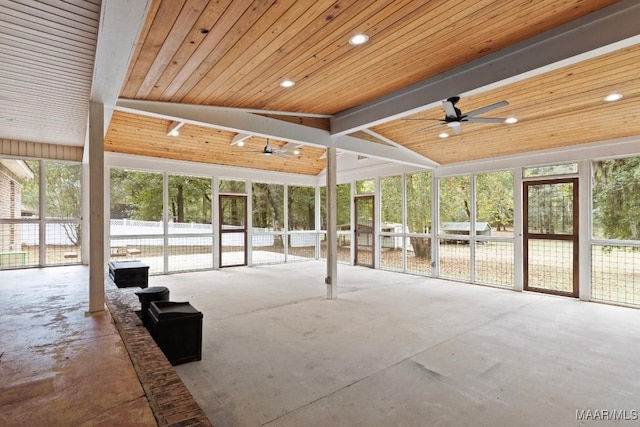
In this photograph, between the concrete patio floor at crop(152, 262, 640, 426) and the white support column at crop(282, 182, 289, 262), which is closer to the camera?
the concrete patio floor at crop(152, 262, 640, 426)

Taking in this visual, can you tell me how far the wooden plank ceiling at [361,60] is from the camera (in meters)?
2.54

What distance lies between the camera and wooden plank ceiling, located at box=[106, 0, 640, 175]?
8.32 ft

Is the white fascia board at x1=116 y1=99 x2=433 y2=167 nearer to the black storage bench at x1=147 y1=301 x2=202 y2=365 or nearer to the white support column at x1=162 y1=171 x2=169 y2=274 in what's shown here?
the black storage bench at x1=147 y1=301 x2=202 y2=365

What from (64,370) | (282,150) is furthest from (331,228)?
(64,370)

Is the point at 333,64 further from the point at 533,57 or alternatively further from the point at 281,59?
the point at 533,57

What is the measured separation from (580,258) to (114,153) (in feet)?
31.7

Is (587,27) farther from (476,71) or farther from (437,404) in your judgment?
(437,404)

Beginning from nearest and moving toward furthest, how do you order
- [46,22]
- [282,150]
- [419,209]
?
[46,22] → [282,150] → [419,209]

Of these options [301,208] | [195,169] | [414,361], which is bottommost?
[414,361]

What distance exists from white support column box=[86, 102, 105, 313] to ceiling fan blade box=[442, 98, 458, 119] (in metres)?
3.93

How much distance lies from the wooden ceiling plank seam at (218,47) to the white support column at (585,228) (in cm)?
601

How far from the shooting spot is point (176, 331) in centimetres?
312

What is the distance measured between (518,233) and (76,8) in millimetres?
7382

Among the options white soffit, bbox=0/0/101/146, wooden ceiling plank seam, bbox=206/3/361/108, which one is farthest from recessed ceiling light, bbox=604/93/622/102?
white soffit, bbox=0/0/101/146
